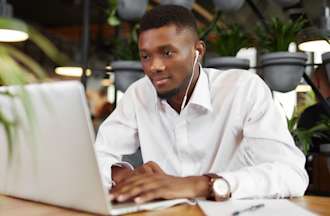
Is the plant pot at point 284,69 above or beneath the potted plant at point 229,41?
beneath

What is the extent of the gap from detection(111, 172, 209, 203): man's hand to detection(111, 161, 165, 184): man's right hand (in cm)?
8

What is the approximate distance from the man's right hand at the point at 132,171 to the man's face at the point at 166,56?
330 millimetres

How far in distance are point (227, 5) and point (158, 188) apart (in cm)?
163

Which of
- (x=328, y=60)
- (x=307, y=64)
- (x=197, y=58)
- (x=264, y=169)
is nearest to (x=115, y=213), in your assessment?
(x=264, y=169)

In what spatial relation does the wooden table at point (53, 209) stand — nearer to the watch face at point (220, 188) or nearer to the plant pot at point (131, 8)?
the watch face at point (220, 188)

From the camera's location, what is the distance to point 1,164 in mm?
1093

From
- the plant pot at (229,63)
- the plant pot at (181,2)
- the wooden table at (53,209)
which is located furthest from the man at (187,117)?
the plant pot at (181,2)

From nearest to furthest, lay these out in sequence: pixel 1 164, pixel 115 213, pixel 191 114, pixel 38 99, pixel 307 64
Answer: pixel 38 99 < pixel 115 213 < pixel 1 164 < pixel 191 114 < pixel 307 64

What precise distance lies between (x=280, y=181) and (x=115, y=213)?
0.53 metres

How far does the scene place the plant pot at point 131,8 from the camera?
2.45m

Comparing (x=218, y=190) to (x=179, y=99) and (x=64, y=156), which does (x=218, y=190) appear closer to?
(x=64, y=156)

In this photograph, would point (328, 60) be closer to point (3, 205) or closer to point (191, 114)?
point (191, 114)

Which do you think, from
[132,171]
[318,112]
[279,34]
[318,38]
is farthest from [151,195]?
[318,112]

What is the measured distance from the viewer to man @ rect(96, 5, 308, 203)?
140 centimetres
